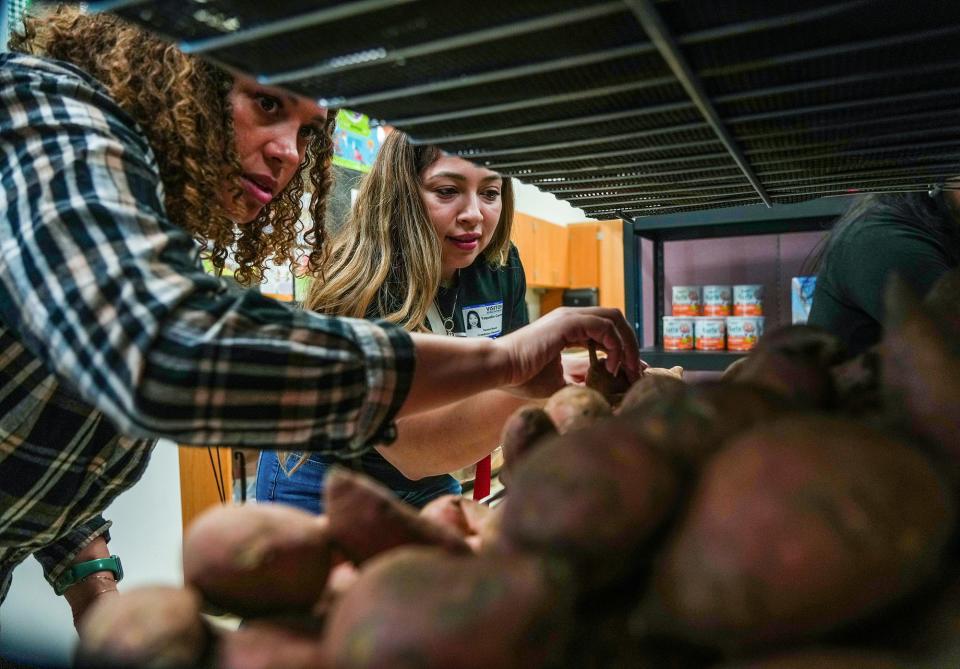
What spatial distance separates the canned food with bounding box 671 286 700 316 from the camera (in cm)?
248

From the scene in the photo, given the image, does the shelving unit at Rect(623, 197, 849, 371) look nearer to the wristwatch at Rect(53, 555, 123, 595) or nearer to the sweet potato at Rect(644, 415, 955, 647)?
the wristwatch at Rect(53, 555, 123, 595)

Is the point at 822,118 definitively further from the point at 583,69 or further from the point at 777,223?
the point at 777,223

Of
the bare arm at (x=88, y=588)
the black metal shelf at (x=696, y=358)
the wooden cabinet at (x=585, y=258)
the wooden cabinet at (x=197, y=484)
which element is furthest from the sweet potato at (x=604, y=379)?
the wooden cabinet at (x=585, y=258)

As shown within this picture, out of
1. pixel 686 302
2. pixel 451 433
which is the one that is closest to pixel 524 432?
pixel 451 433

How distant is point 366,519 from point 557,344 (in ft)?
1.81

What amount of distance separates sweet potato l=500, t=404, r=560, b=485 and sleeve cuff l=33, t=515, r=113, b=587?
1.12m

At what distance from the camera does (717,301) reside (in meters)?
2.48

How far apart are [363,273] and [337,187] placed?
1483 millimetres

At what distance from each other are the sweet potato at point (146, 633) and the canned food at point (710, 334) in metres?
2.22

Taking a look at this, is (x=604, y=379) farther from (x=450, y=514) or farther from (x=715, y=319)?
(x=715, y=319)

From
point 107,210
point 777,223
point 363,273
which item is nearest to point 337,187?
point 363,273

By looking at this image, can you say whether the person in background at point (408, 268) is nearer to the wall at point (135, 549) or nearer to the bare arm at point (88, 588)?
the bare arm at point (88, 588)

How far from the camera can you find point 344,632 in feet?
1.05

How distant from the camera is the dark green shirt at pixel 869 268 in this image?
1.35 m
